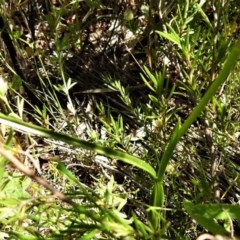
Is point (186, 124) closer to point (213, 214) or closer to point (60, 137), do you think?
point (60, 137)

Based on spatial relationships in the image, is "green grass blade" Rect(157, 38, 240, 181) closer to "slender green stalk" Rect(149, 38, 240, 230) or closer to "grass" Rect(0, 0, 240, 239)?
"slender green stalk" Rect(149, 38, 240, 230)

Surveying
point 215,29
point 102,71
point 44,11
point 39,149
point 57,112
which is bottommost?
point 39,149

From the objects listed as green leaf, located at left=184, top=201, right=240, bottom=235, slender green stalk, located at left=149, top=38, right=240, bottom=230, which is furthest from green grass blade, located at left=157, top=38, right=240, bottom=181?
green leaf, located at left=184, top=201, right=240, bottom=235

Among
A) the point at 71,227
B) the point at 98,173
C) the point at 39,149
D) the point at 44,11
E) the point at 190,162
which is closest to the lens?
the point at 71,227

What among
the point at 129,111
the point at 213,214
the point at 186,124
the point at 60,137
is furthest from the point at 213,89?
the point at 129,111

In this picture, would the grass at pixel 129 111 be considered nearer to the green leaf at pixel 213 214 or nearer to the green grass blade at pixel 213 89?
the green leaf at pixel 213 214

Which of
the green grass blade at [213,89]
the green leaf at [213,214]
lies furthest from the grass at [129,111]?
the green grass blade at [213,89]

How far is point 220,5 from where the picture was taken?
4.49 ft

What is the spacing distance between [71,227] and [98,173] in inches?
29.9

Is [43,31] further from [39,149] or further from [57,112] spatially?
[39,149]

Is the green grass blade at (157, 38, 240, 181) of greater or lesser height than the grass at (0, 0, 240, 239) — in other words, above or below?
above

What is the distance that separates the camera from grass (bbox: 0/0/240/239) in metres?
1.33

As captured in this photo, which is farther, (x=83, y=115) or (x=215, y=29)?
(x=83, y=115)

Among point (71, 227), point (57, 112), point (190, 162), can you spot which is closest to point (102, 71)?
point (57, 112)
